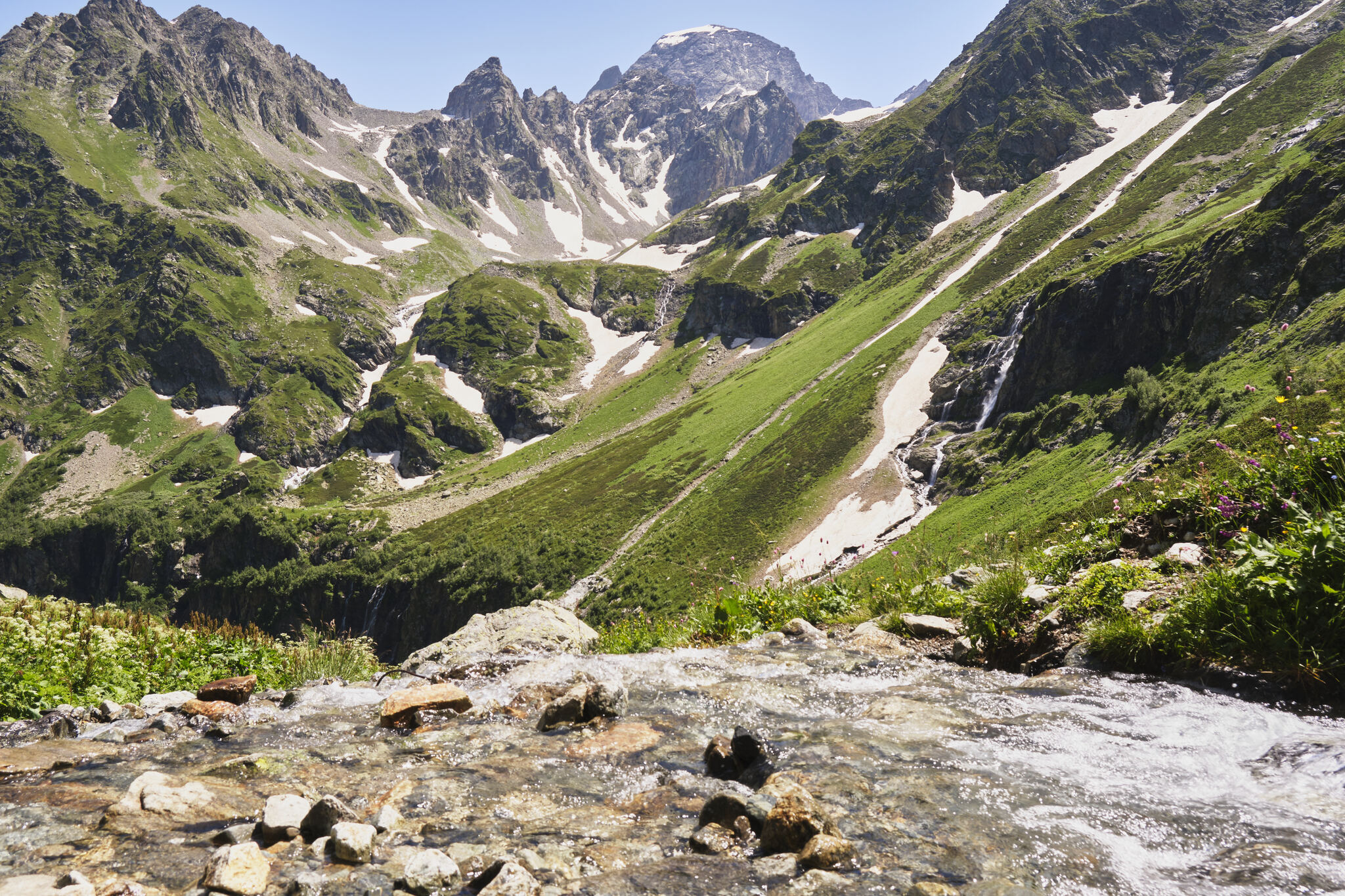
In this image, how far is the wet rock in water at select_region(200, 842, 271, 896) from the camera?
13.0 ft

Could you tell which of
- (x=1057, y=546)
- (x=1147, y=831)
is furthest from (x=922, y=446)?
(x=1147, y=831)

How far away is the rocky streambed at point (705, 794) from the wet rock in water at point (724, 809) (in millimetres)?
20

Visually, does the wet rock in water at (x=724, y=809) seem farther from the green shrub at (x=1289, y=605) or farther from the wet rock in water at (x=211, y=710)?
the wet rock in water at (x=211, y=710)

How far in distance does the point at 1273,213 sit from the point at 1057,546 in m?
93.5

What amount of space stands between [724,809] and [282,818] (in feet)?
11.7

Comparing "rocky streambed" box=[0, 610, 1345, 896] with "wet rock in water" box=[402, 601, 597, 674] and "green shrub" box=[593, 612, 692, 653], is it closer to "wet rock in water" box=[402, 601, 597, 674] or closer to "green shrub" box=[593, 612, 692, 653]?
"wet rock in water" box=[402, 601, 597, 674]

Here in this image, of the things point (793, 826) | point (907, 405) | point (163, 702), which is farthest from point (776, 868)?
point (907, 405)

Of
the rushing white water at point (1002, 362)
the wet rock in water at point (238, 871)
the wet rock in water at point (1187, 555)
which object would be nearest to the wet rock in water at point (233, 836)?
the wet rock in water at point (238, 871)

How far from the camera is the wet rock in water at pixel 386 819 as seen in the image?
5.18 meters

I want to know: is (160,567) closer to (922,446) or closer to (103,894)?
(922,446)

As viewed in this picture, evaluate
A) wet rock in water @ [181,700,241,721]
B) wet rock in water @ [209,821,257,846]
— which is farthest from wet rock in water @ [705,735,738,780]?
wet rock in water @ [181,700,241,721]

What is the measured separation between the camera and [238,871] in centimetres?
406

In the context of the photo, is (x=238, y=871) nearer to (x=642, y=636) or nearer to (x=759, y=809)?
(x=759, y=809)

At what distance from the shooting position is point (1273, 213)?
72875 millimetres
